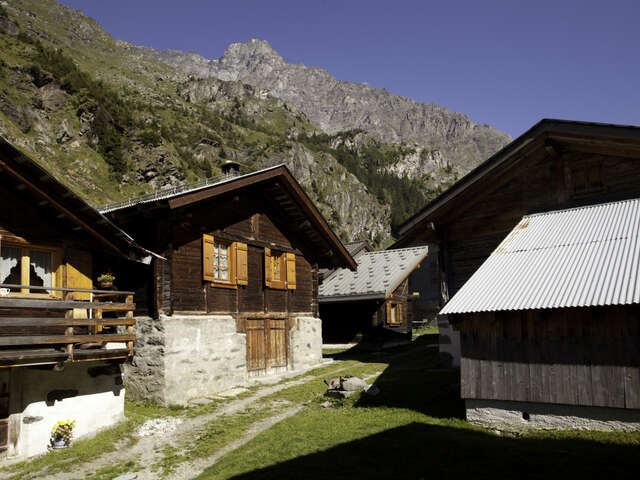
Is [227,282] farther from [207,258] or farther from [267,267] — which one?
[267,267]

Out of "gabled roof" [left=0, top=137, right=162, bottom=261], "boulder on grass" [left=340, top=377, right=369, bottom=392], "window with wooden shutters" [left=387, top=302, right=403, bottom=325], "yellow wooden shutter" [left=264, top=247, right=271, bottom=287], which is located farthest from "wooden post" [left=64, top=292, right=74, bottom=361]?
"window with wooden shutters" [left=387, top=302, right=403, bottom=325]

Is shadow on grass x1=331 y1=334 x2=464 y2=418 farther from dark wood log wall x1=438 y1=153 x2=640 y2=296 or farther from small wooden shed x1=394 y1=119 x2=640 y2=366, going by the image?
dark wood log wall x1=438 y1=153 x2=640 y2=296

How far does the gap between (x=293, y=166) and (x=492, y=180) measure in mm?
103914

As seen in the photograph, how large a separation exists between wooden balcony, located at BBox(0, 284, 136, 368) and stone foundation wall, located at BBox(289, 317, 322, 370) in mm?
8803

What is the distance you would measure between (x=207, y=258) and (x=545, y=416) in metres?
10.7

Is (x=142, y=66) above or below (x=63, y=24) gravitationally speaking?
below

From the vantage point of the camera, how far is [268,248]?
19.2 metres

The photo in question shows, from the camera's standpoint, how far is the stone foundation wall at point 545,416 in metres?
8.86

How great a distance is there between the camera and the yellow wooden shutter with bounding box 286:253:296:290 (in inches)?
794

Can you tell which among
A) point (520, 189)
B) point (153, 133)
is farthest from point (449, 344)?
point (153, 133)

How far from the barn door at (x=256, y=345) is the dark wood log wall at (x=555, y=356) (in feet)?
30.4

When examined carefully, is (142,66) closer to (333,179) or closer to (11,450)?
(333,179)

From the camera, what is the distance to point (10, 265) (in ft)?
34.5

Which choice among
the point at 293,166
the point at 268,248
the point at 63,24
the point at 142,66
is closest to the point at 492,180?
the point at 268,248
